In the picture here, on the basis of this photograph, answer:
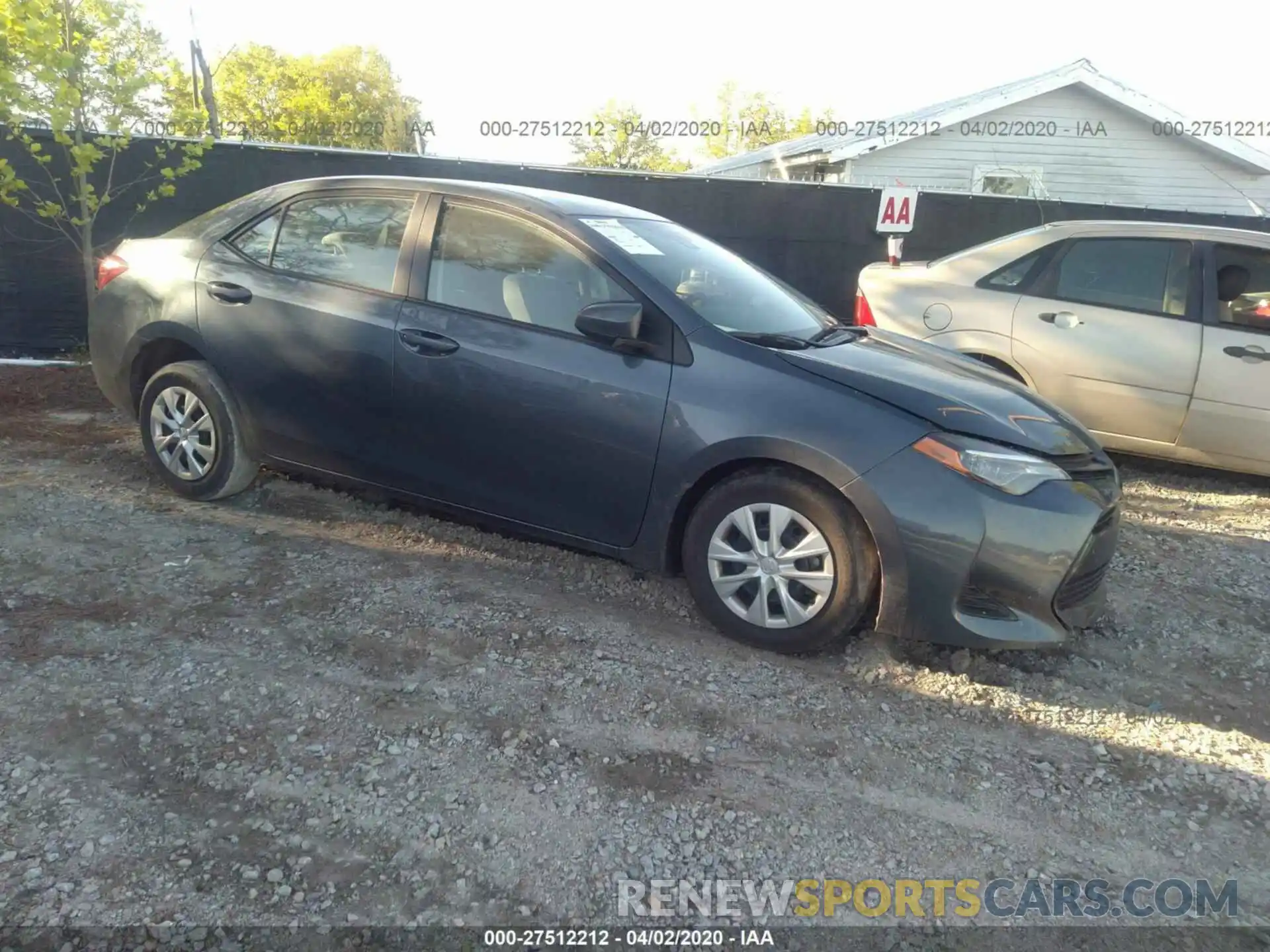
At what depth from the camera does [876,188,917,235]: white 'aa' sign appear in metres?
8.98

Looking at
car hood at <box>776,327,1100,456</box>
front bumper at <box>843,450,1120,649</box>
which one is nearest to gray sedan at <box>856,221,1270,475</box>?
car hood at <box>776,327,1100,456</box>

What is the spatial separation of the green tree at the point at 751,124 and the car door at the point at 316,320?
47.7 meters

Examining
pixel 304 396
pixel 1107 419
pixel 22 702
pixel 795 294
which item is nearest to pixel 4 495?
pixel 304 396

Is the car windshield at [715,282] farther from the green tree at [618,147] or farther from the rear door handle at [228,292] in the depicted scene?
the green tree at [618,147]

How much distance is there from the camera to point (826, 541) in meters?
3.23

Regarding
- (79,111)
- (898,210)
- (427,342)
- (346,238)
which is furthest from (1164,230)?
(79,111)

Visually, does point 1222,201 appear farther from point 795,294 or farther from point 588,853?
point 588,853

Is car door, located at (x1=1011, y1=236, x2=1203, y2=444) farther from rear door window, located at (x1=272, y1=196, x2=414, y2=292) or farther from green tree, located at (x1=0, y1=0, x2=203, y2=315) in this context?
green tree, located at (x1=0, y1=0, x2=203, y2=315)

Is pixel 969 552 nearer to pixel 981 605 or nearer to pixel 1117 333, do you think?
pixel 981 605

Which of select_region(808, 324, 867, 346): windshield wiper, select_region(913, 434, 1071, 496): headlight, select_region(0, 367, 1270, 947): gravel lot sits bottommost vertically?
select_region(0, 367, 1270, 947): gravel lot

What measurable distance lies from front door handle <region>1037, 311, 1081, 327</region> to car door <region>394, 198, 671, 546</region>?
3.46m

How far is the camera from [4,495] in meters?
4.51

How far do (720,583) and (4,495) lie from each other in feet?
11.9

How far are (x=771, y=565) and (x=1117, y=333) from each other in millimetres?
3665
